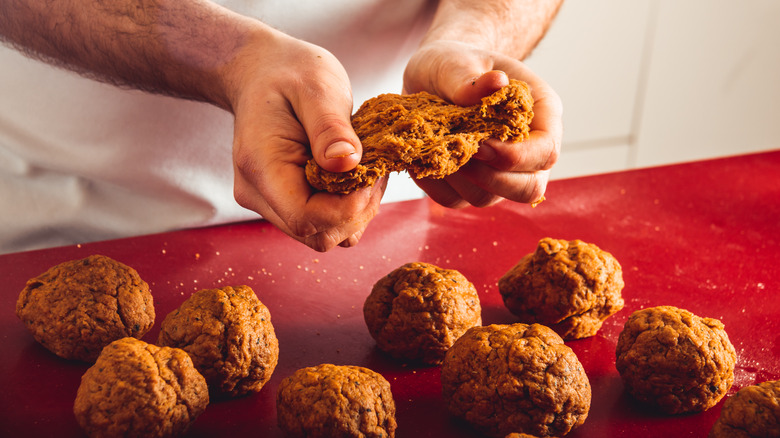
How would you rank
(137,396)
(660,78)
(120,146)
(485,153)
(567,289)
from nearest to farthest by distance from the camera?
(137,396) < (485,153) < (567,289) < (120,146) < (660,78)

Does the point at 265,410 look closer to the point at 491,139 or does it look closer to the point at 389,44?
the point at 491,139

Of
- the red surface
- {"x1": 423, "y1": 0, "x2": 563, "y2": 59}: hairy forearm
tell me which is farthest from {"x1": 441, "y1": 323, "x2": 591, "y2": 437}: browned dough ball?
{"x1": 423, "y1": 0, "x2": 563, "y2": 59}: hairy forearm

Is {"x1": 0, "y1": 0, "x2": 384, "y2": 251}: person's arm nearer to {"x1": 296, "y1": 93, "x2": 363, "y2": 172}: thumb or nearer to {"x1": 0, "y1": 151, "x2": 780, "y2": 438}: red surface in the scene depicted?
{"x1": 296, "y1": 93, "x2": 363, "y2": 172}: thumb

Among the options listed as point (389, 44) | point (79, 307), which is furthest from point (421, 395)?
point (389, 44)

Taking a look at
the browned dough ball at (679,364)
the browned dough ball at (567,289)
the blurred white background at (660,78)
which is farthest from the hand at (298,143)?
the blurred white background at (660,78)

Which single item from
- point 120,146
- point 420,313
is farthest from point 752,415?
point 120,146

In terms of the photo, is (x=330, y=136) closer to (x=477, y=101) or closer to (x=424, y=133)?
(x=424, y=133)

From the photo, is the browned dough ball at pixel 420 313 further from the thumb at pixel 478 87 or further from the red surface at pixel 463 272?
the thumb at pixel 478 87
